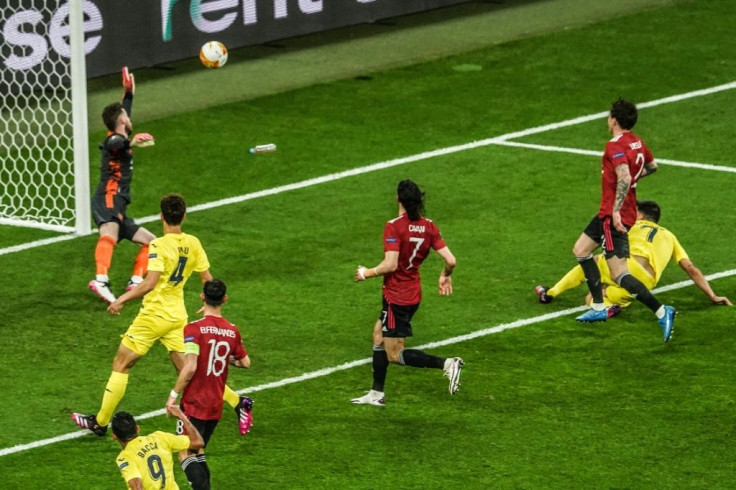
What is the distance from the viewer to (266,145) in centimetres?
2148

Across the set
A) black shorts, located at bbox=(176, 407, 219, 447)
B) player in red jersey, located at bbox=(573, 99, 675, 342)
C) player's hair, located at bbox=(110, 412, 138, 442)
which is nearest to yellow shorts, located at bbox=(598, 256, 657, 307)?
player in red jersey, located at bbox=(573, 99, 675, 342)

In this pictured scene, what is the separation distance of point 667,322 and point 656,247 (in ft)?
3.81

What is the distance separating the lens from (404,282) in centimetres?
1382

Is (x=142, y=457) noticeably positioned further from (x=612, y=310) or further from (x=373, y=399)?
(x=612, y=310)

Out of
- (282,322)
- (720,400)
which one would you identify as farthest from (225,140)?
(720,400)

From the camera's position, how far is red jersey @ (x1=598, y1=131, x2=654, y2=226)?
607 inches

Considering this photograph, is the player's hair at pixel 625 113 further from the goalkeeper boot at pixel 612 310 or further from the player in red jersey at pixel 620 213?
the goalkeeper boot at pixel 612 310

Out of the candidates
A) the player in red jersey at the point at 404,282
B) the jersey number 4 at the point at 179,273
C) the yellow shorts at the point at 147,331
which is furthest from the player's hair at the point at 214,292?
the player in red jersey at the point at 404,282

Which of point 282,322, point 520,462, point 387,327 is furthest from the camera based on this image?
point 282,322

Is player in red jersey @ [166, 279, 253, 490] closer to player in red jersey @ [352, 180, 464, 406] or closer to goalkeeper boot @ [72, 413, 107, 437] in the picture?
goalkeeper boot @ [72, 413, 107, 437]

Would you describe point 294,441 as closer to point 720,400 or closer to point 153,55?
point 720,400

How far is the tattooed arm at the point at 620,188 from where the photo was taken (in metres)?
15.4

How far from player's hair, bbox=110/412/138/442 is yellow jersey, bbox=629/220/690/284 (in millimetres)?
6688

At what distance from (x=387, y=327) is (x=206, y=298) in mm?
2267
